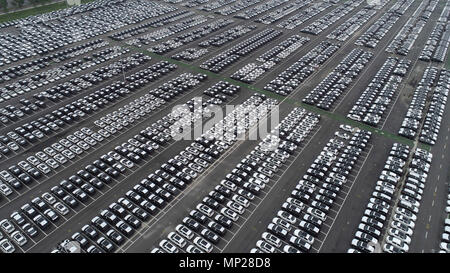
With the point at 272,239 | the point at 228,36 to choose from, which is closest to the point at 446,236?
the point at 272,239

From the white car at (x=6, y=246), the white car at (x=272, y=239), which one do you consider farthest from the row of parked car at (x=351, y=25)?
the white car at (x=6, y=246)

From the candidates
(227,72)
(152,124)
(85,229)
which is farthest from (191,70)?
(85,229)

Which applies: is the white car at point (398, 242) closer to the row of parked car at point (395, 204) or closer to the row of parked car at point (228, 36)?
the row of parked car at point (395, 204)

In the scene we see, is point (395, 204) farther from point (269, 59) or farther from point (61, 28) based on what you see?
point (61, 28)

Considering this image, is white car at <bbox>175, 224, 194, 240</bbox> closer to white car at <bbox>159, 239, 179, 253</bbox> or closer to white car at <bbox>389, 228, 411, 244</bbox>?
white car at <bbox>159, 239, 179, 253</bbox>

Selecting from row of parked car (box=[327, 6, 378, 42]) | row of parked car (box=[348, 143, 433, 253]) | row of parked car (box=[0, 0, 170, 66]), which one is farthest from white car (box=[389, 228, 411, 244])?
row of parked car (box=[0, 0, 170, 66])

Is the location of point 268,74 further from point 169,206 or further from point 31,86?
point 31,86
